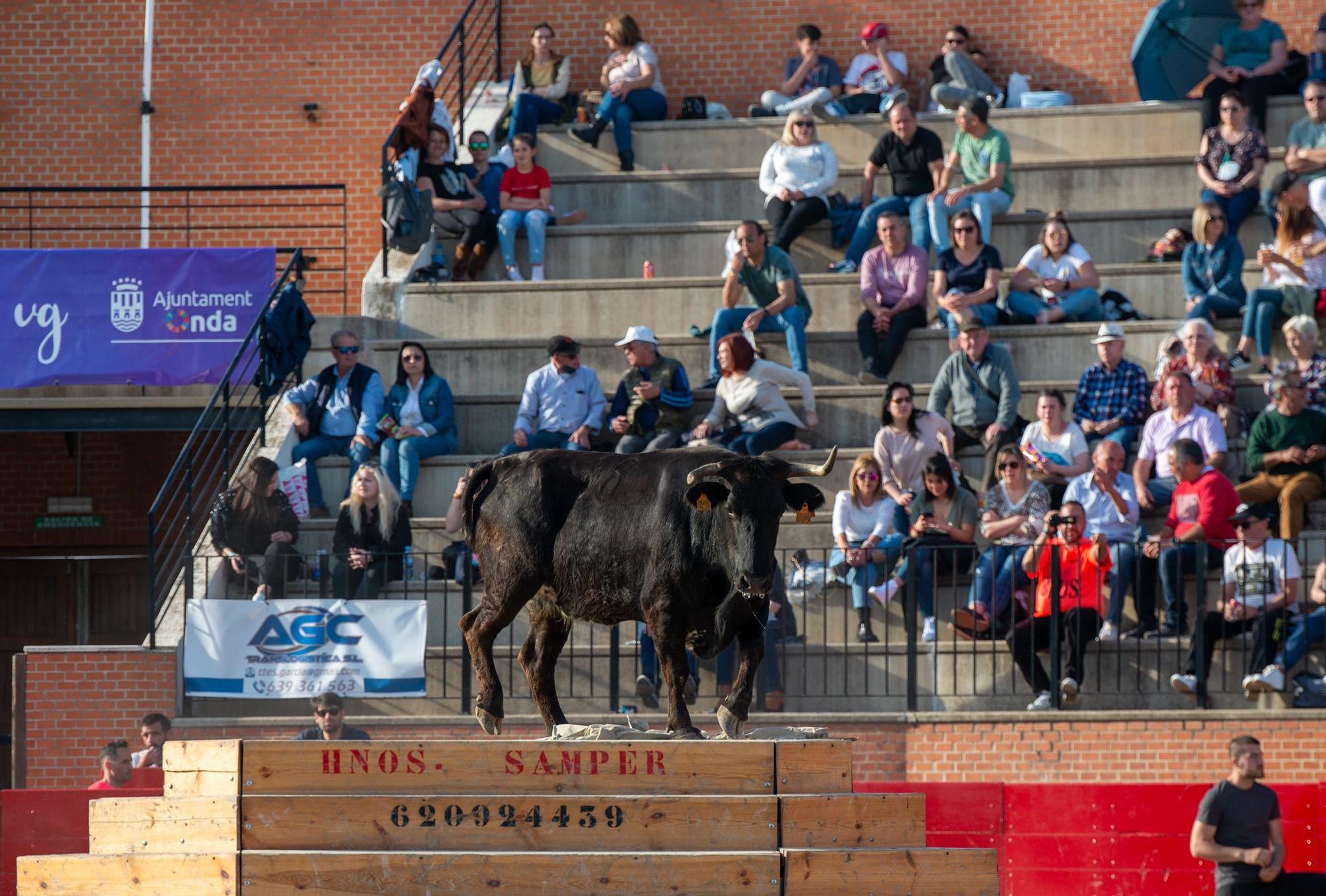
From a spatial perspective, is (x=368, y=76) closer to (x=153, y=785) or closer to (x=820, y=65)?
(x=820, y=65)

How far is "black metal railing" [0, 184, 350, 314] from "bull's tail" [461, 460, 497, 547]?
13.8 meters

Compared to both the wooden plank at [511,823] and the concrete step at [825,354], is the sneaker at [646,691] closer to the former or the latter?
the concrete step at [825,354]

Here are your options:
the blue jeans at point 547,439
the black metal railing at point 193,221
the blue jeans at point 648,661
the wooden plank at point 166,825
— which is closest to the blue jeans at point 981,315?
the blue jeans at point 547,439

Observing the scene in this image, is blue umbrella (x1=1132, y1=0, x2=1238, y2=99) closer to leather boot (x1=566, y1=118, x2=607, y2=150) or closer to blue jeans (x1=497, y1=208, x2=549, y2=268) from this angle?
leather boot (x1=566, y1=118, x2=607, y2=150)

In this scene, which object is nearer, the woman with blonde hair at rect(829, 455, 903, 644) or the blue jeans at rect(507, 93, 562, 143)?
the woman with blonde hair at rect(829, 455, 903, 644)

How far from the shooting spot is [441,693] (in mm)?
14938

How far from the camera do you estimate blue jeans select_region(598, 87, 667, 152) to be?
20750 mm

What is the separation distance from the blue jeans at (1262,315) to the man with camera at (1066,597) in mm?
3191

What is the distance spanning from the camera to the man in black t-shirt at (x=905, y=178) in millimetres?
18391

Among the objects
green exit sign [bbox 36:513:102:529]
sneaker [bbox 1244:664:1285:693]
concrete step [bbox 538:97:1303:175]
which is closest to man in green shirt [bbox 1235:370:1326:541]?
sneaker [bbox 1244:664:1285:693]

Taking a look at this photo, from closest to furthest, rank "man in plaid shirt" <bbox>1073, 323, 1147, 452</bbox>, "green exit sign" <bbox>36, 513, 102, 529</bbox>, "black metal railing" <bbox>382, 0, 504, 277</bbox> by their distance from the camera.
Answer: "man in plaid shirt" <bbox>1073, 323, 1147, 452</bbox> → "green exit sign" <bbox>36, 513, 102, 529</bbox> → "black metal railing" <bbox>382, 0, 504, 277</bbox>

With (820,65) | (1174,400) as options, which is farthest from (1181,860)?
(820,65)

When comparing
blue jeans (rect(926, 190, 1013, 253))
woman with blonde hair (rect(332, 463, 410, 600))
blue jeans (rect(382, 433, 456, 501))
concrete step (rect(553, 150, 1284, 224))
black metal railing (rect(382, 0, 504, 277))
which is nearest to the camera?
woman with blonde hair (rect(332, 463, 410, 600))

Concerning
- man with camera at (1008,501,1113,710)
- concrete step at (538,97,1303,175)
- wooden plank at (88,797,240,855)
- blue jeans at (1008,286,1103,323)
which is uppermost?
concrete step at (538,97,1303,175)
